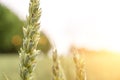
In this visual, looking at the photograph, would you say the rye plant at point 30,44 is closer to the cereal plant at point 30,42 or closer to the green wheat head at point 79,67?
the cereal plant at point 30,42

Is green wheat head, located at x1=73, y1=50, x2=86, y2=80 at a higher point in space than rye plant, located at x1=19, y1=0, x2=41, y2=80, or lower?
lower

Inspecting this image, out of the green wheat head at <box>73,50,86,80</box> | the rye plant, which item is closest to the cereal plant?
the rye plant

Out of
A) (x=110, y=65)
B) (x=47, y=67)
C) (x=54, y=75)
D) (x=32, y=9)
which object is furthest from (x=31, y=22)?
(x=47, y=67)

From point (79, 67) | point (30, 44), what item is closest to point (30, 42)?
point (30, 44)

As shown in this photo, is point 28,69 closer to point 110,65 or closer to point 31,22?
point 31,22

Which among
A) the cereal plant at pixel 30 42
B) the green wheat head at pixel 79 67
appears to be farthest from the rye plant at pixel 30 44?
the green wheat head at pixel 79 67

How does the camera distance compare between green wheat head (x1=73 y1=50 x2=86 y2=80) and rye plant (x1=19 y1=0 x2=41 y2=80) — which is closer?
rye plant (x1=19 y1=0 x2=41 y2=80)

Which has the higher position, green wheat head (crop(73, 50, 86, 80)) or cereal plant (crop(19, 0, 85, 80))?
cereal plant (crop(19, 0, 85, 80))

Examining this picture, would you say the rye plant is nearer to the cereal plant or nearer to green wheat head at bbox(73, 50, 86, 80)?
the cereal plant
